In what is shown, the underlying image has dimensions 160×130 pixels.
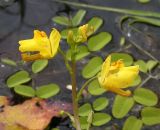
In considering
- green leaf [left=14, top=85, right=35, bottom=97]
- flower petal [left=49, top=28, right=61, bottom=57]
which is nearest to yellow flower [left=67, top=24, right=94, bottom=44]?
flower petal [left=49, top=28, right=61, bottom=57]

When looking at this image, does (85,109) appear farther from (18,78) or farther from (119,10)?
(119,10)

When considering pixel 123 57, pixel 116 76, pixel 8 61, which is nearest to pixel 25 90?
pixel 8 61

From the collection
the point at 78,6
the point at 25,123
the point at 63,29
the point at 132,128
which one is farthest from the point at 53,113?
the point at 78,6

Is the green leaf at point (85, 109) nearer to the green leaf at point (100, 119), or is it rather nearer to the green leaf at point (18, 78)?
the green leaf at point (100, 119)

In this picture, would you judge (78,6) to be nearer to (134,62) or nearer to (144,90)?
(134,62)

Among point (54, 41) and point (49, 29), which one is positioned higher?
point (54, 41)

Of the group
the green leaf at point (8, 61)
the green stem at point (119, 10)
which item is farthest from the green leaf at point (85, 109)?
the green stem at point (119, 10)
